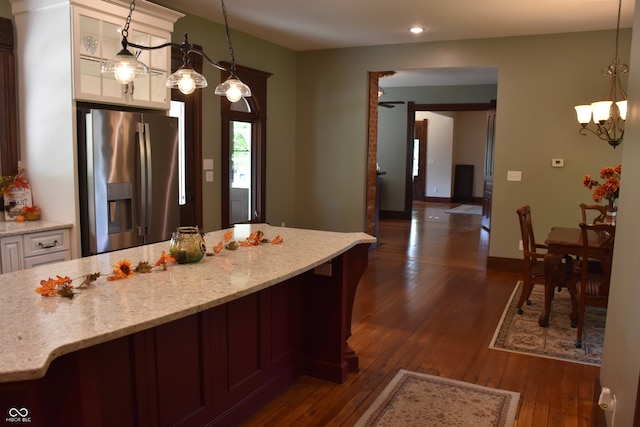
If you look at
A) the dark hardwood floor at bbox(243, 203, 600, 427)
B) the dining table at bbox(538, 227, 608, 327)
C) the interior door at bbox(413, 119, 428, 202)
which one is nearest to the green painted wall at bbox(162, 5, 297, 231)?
the dark hardwood floor at bbox(243, 203, 600, 427)

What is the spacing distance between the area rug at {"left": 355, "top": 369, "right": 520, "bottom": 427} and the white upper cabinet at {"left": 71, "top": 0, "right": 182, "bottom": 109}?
2.93m


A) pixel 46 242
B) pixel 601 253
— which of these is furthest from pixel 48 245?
pixel 601 253

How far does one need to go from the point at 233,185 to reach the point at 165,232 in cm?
177

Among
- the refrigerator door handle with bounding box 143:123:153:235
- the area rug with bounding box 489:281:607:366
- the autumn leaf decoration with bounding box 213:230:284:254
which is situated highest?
the refrigerator door handle with bounding box 143:123:153:235

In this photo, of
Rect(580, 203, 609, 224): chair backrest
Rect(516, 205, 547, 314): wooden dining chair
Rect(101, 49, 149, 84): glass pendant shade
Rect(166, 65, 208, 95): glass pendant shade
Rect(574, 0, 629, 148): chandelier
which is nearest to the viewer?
Rect(101, 49, 149, 84): glass pendant shade

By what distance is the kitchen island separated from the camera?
5.21 ft

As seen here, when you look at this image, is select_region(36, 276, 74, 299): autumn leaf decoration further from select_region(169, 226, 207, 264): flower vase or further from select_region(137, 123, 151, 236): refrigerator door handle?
select_region(137, 123, 151, 236): refrigerator door handle

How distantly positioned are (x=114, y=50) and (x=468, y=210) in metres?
9.97

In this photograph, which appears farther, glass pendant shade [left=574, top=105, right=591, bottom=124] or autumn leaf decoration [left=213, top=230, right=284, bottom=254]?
glass pendant shade [left=574, top=105, right=591, bottom=124]

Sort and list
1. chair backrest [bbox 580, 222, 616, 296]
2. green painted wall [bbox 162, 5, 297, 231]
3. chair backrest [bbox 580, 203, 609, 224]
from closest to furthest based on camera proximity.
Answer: chair backrest [bbox 580, 222, 616, 296] → chair backrest [bbox 580, 203, 609, 224] → green painted wall [bbox 162, 5, 297, 231]

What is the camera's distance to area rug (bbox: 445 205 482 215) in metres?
12.0

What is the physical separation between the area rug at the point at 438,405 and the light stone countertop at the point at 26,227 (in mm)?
2513

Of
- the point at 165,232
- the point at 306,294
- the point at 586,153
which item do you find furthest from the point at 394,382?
the point at 586,153

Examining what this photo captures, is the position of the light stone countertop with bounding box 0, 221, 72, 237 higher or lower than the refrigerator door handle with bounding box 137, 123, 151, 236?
lower
